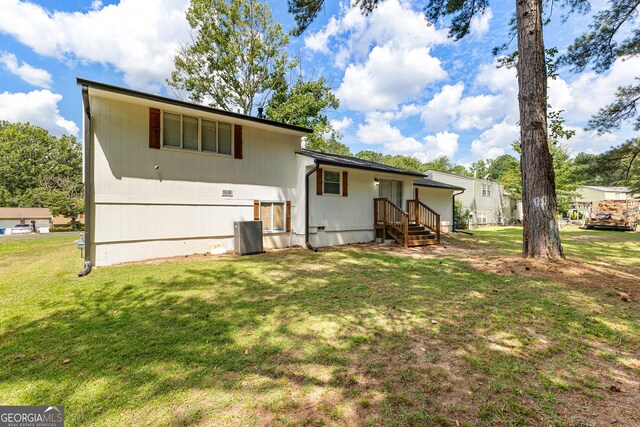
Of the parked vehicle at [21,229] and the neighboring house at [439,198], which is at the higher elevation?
the neighboring house at [439,198]

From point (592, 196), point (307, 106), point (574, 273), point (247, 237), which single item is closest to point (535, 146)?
point (574, 273)

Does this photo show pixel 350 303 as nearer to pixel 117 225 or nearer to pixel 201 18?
pixel 117 225

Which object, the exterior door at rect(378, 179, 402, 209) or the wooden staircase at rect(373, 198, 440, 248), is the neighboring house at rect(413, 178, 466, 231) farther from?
the wooden staircase at rect(373, 198, 440, 248)

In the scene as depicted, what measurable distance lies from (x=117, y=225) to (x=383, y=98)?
21.6 meters

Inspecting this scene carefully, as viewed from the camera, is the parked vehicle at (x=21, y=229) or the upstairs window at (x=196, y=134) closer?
the upstairs window at (x=196, y=134)

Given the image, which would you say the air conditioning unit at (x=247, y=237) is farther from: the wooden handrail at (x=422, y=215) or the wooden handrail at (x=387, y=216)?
the wooden handrail at (x=422, y=215)

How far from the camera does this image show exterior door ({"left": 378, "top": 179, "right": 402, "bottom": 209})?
11.8m

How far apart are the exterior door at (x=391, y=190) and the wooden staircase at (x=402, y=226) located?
75cm

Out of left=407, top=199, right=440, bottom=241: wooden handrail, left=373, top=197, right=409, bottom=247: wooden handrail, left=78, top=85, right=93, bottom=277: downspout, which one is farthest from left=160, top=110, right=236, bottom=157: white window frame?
left=407, top=199, right=440, bottom=241: wooden handrail

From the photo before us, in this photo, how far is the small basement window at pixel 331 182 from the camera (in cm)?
986

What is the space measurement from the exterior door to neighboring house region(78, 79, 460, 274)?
0.68m

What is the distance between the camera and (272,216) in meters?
9.36

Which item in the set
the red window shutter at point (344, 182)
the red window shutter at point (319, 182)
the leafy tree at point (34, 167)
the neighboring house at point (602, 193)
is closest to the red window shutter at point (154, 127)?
the red window shutter at point (319, 182)

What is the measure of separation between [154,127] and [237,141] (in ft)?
7.59
